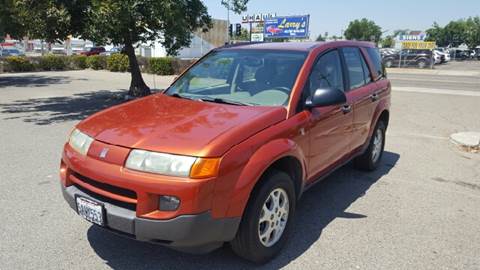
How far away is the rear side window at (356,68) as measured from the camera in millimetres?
4711

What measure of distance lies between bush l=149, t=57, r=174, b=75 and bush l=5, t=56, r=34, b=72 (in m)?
9.31

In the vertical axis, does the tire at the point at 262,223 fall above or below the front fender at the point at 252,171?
below

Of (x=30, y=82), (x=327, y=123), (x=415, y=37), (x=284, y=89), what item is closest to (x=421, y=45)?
(x=30, y=82)

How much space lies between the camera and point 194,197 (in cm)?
257

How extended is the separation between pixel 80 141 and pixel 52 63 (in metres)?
28.2

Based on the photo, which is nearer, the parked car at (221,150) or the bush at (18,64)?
the parked car at (221,150)

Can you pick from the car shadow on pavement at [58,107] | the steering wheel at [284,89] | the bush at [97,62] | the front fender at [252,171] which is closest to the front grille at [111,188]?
the front fender at [252,171]

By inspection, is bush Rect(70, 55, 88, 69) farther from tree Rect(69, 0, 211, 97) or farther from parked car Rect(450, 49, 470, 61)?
parked car Rect(450, 49, 470, 61)

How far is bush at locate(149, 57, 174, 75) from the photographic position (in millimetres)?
23866

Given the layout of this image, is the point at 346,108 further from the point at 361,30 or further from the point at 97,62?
the point at 361,30

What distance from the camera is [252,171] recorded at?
2.85m

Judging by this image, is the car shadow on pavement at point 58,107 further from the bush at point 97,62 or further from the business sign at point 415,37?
the business sign at point 415,37

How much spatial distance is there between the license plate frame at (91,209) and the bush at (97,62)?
26852 millimetres

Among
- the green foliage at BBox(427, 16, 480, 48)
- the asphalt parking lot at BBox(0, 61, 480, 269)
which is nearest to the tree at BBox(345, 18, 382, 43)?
the green foliage at BBox(427, 16, 480, 48)
